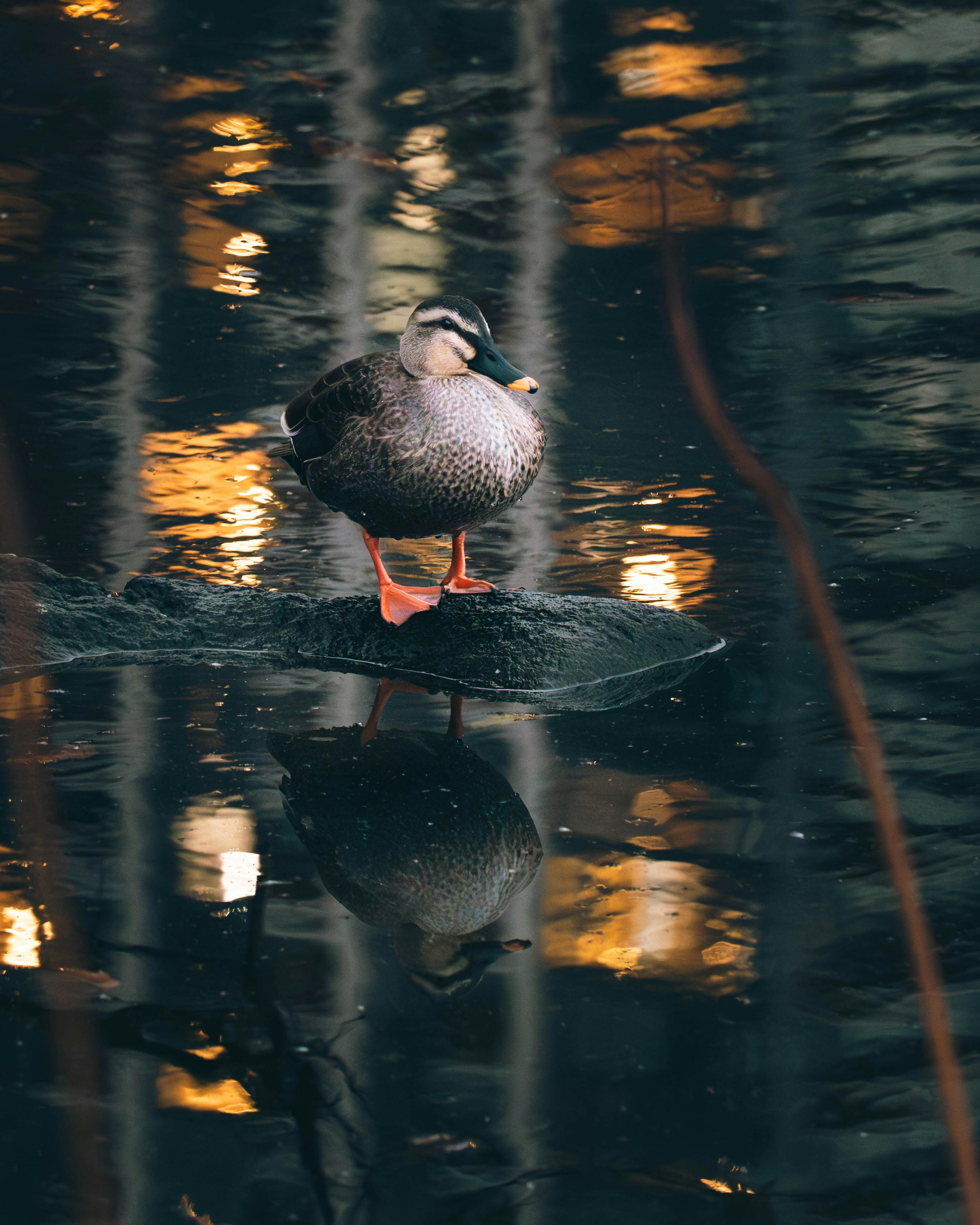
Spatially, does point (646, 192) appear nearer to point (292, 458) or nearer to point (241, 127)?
point (241, 127)

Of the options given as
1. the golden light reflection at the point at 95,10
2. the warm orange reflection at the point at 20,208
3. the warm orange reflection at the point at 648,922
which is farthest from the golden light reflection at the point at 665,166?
A: the warm orange reflection at the point at 648,922

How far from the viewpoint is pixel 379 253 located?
794 centimetres

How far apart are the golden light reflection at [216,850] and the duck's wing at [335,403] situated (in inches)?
47.9

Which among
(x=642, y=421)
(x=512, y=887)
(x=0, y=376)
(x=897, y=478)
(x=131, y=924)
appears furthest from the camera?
(x=0, y=376)

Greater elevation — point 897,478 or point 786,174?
point 786,174

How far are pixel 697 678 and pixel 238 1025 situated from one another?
1726 mm

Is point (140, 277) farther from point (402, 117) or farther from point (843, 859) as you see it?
point (843, 859)

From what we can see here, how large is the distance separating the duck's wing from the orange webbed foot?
1.37ft

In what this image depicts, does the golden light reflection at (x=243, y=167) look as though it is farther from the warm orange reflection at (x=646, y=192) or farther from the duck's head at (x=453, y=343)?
the duck's head at (x=453, y=343)

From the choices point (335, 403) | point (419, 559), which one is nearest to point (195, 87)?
point (419, 559)

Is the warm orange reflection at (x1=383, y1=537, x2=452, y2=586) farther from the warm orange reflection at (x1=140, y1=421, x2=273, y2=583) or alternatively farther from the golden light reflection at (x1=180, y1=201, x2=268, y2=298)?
the golden light reflection at (x1=180, y1=201, x2=268, y2=298)

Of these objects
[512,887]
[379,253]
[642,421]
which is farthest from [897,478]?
[379,253]

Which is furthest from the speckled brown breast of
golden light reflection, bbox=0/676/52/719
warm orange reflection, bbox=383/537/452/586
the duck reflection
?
golden light reflection, bbox=0/676/52/719

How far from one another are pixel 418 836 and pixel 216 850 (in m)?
0.37
